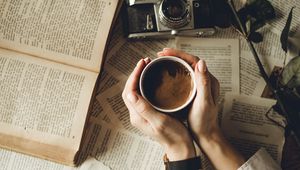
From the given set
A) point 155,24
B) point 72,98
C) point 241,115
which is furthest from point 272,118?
point 72,98

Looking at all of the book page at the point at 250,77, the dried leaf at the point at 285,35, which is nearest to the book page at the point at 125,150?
the book page at the point at 250,77

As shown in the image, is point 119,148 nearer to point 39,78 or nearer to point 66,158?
point 66,158

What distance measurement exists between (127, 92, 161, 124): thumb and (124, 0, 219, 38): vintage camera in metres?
0.22

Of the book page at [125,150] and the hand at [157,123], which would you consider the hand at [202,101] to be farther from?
the book page at [125,150]

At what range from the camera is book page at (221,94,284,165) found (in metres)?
0.92

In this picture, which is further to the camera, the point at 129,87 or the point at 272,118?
the point at 272,118

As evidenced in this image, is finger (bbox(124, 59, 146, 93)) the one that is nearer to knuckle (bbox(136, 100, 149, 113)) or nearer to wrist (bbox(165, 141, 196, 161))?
knuckle (bbox(136, 100, 149, 113))

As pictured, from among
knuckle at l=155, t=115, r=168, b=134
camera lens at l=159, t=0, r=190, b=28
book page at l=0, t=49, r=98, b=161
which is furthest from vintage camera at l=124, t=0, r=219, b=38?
knuckle at l=155, t=115, r=168, b=134

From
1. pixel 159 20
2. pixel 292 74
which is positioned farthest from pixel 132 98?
pixel 292 74

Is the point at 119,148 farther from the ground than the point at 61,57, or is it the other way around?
the point at 61,57

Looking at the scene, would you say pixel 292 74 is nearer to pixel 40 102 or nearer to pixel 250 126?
pixel 250 126

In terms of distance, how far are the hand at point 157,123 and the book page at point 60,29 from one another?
0.56 feet

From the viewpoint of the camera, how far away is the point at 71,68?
905 millimetres

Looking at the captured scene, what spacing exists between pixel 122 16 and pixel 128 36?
0.05 metres
